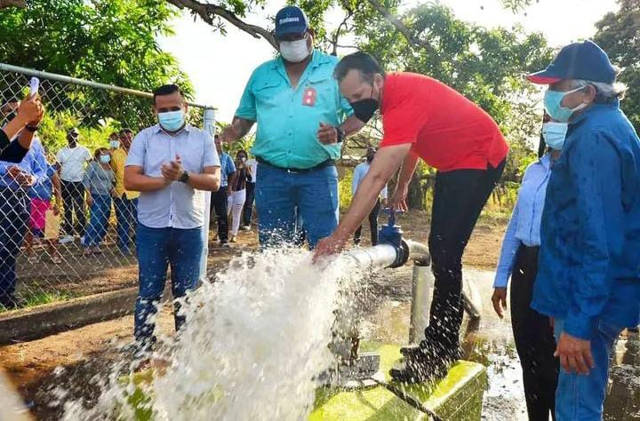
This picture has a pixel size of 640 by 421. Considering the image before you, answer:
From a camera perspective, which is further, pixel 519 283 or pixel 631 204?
pixel 519 283

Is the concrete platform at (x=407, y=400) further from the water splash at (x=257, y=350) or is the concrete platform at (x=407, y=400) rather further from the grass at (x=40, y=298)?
the grass at (x=40, y=298)

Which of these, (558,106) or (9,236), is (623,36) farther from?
(558,106)

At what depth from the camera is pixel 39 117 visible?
3268 millimetres

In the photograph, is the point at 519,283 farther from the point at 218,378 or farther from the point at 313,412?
the point at 218,378

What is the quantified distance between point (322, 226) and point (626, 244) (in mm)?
1824

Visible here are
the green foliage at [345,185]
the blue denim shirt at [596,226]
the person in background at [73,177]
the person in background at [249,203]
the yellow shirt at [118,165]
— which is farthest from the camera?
the green foliage at [345,185]

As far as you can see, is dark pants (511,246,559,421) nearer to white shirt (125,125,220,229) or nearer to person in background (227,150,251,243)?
white shirt (125,125,220,229)

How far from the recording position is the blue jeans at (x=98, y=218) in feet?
24.6

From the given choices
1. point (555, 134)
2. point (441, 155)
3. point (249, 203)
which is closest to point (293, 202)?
point (441, 155)

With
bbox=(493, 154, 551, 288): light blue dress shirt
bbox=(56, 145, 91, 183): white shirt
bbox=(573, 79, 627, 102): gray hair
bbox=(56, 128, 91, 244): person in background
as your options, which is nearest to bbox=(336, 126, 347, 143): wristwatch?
bbox=(493, 154, 551, 288): light blue dress shirt

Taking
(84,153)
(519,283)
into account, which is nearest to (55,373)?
(519,283)

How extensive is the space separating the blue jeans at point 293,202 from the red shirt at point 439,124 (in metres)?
0.63

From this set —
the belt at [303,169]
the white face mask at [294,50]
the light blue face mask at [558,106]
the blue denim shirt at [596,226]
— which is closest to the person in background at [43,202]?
A: the belt at [303,169]

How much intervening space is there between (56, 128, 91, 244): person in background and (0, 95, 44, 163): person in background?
4.20 m
